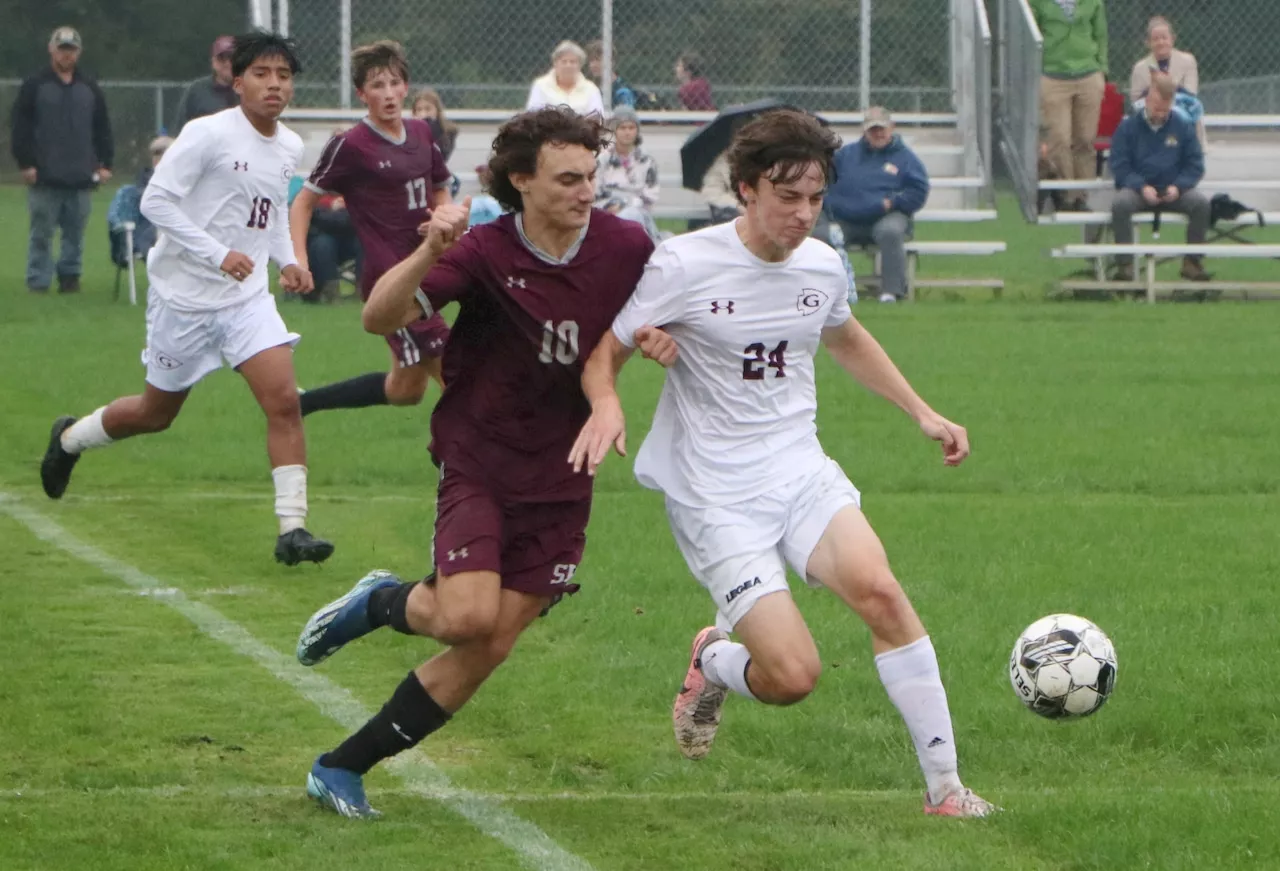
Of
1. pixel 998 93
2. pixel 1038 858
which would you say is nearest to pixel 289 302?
pixel 998 93

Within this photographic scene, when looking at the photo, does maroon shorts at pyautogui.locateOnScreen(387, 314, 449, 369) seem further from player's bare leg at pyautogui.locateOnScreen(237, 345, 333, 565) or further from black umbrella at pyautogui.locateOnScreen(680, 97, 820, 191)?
black umbrella at pyautogui.locateOnScreen(680, 97, 820, 191)

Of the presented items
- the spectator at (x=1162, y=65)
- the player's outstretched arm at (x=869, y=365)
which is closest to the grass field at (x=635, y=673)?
the player's outstretched arm at (x=869, y=365)

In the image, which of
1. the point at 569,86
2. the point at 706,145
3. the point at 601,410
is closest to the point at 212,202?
the point at 601,410

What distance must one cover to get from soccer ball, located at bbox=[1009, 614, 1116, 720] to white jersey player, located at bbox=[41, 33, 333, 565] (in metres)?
3.60

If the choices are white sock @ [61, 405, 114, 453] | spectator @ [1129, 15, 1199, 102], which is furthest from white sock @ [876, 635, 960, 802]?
spectator @ [1129, 15, 1199, 102]

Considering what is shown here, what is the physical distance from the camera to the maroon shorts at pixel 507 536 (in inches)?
205

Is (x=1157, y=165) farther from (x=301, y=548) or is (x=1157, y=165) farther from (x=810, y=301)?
(x=810, y=301)

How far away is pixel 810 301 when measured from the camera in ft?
18.0

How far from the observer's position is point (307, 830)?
509 cm

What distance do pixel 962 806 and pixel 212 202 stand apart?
489 centimetres

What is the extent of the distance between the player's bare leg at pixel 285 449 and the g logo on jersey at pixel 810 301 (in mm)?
3418

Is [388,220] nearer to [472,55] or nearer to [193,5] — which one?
[472,55]

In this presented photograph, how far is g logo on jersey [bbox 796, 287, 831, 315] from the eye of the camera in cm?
546

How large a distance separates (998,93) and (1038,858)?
19887mm
